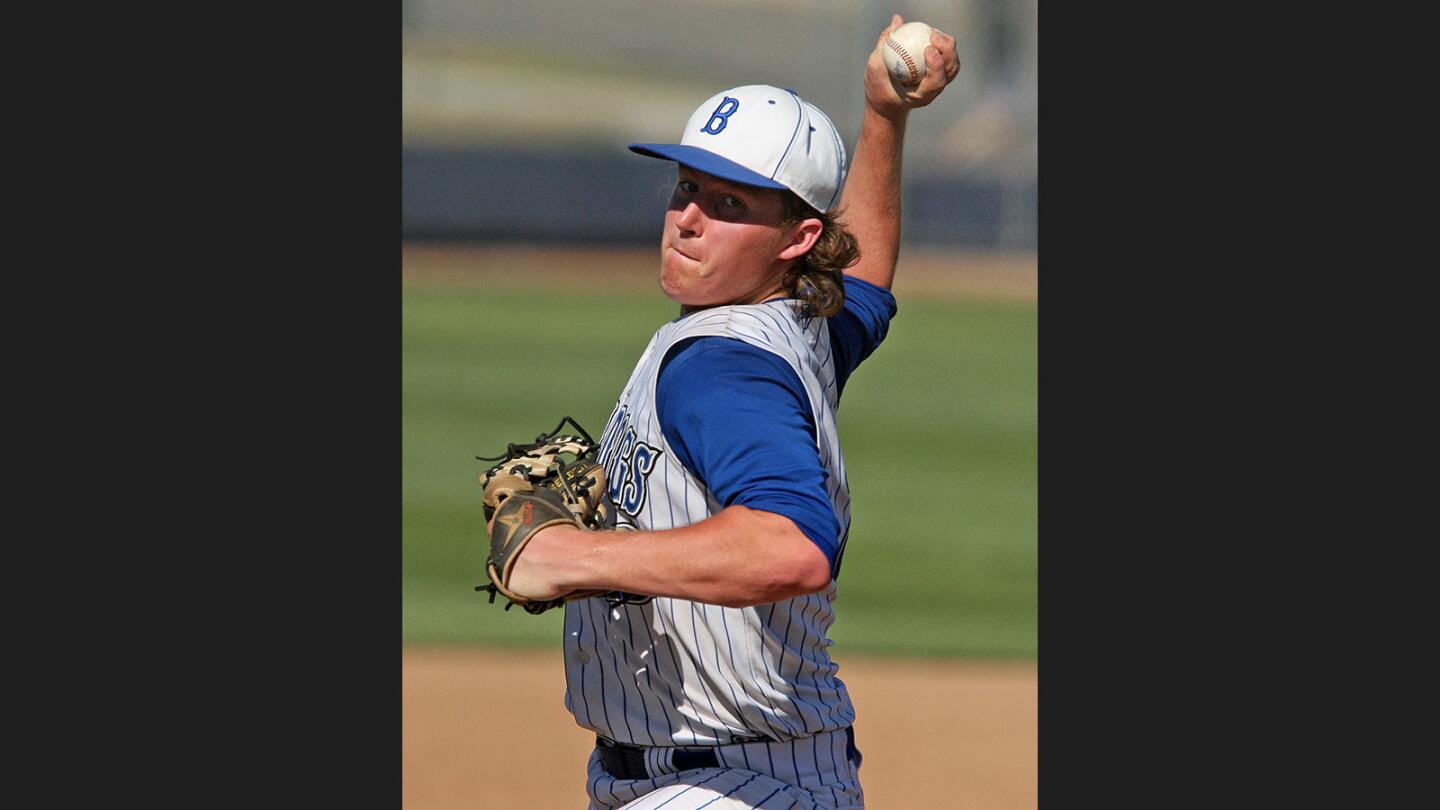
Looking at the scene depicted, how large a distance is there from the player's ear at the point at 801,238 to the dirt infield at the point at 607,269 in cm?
614

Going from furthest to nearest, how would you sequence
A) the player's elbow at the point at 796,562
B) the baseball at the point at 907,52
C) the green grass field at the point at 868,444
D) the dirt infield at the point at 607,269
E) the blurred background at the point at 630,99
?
the dirt infield at the point at 607,269, the blurred background at the point at 630,99, the green grass field at the point at 868,444, the baseball at the point at 907,52, the player's elbow at the point at 796,562

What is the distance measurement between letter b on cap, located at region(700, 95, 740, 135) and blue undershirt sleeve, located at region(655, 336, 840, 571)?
448 millimetres

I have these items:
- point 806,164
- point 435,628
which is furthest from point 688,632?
point 435,628

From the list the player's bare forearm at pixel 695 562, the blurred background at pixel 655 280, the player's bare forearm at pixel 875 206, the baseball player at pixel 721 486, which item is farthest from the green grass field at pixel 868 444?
the player's bare forearm at pixel 695 562

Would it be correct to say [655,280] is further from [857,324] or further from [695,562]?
[695,562]

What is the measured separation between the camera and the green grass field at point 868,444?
724 cm

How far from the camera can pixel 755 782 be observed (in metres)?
2.55

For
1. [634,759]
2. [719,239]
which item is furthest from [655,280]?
[634,759]

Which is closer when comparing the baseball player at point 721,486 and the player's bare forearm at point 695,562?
the player's bare forearm at point 695,562

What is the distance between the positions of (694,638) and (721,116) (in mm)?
962

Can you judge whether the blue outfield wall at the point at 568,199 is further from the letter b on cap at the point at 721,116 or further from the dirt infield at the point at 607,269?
the letter b on cap at the point at 721,116

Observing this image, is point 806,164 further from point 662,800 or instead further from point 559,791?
point 559,791

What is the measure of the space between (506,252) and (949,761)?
14.8 feet

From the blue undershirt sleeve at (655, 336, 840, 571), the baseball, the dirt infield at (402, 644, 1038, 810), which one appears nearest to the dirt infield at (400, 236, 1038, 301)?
the dirt infield at (402, 644, 1038, 810)
